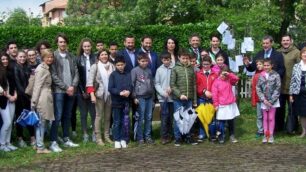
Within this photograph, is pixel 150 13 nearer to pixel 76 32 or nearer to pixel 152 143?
pixel 76 32

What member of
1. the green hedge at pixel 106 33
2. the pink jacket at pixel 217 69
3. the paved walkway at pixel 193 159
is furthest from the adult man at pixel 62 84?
the green hedge at pixel 106 33

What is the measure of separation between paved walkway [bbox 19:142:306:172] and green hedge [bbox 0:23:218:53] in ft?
23.6

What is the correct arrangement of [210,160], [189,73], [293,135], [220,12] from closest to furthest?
[210,160]
[189,73]
[293,135]
[220,12]

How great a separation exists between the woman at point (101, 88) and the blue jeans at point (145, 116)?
584 millimetres

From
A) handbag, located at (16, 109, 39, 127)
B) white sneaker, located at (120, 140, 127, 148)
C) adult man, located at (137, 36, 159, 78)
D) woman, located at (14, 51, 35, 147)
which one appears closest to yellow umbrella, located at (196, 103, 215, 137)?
adult man, located at (137, 36, 159, 78)

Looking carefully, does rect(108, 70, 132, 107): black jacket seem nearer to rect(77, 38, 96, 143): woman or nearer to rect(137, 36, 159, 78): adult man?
rect(77, 38, 96, 143): woman

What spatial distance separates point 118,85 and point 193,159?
77.9 inches

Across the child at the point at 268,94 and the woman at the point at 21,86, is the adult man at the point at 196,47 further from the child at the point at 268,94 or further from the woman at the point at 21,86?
the woman at the point at 21,86

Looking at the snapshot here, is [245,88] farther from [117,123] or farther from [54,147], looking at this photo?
[54,147]

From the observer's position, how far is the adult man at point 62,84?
27.8 feet

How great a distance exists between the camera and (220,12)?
1529cm

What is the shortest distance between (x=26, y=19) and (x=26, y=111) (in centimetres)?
2527

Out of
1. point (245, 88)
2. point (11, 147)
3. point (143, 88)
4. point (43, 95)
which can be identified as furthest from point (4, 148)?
point (245, 88)

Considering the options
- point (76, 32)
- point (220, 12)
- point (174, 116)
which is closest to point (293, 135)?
point (174, 116)
